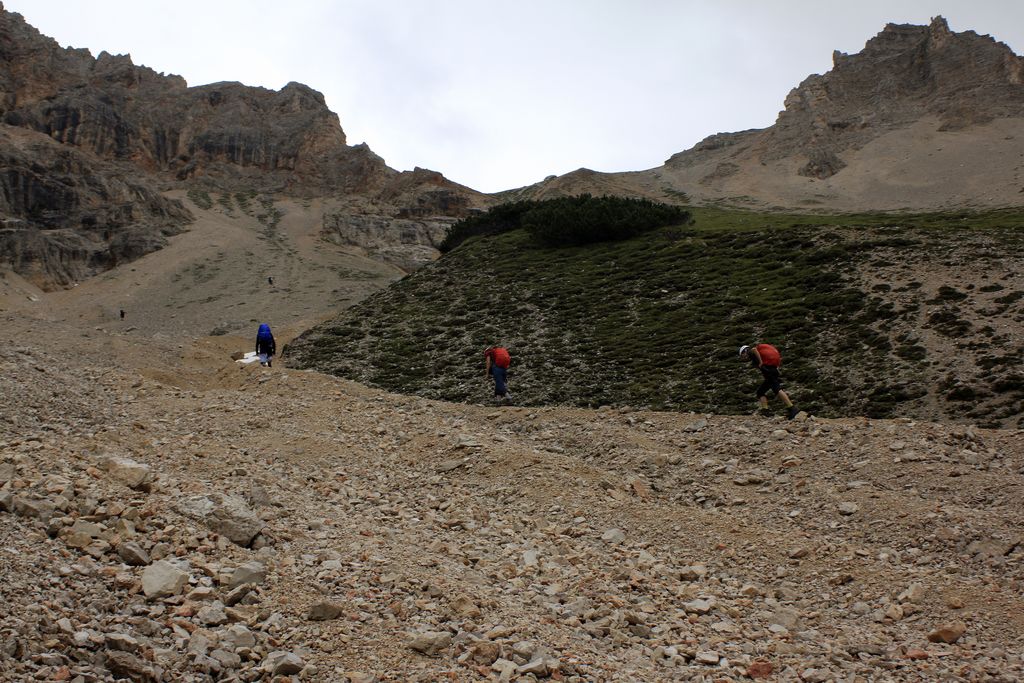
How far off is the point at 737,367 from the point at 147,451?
60.8 feet

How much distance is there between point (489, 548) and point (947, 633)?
228 inches

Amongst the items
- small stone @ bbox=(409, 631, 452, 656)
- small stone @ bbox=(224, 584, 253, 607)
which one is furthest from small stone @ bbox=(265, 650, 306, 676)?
small stone @ bbox=(409, 631, 452, 656)

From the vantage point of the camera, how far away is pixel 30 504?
332 inches

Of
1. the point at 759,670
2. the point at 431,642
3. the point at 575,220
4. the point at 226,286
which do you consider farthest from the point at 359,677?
the point at 226,286

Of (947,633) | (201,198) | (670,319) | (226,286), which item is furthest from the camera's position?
A: (201,198)

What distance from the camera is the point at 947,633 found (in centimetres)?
867

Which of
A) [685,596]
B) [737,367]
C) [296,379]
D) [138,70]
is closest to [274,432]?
[296,379]

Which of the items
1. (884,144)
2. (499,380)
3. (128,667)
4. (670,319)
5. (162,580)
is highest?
(884,144)

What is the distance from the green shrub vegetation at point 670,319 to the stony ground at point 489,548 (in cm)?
703

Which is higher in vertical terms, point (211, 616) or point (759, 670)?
point (211, 616)

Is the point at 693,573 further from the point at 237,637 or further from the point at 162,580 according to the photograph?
the point at 162,580

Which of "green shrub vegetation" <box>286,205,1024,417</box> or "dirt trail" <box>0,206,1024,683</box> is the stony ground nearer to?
"dirt trail" <box>0,206,1024,683</box>

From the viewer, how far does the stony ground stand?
7.28m

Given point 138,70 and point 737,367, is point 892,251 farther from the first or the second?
point 138,70
